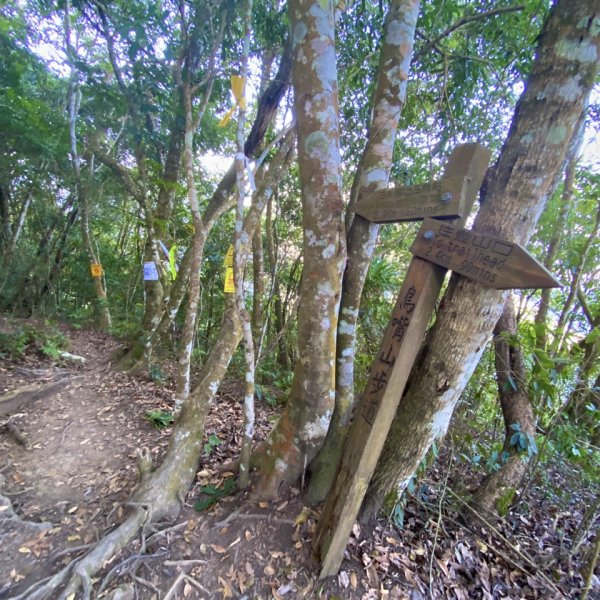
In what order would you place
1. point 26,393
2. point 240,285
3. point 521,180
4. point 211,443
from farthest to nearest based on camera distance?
point 26,393, point 211,443, point 240,285, point 521,180

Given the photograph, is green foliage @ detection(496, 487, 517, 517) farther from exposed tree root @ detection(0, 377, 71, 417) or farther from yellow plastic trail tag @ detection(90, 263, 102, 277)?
yellow plastic trail tag @ detection(90, 263, 102, 277)

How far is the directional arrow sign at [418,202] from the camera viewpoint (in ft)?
5.38

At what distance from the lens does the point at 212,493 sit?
2596 mm

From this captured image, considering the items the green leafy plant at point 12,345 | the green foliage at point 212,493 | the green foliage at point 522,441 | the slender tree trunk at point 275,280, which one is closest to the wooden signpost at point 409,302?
the green foliage at point 212,493

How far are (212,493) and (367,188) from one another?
2642 millimetres

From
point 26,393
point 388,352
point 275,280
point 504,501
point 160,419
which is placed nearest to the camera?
point 388,352

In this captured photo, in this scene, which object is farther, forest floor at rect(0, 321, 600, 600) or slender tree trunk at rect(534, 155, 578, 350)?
slender tree trunk at rect(534, 155, 578, 350)

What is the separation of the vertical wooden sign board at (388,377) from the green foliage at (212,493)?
0.95m

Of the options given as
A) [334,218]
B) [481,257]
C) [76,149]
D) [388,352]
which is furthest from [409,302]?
[76,149]

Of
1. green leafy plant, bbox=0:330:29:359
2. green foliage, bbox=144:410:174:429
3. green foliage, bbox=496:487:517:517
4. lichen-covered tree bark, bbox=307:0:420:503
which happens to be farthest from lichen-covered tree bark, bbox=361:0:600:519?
green leafy plant, bbox=0:330:29:359

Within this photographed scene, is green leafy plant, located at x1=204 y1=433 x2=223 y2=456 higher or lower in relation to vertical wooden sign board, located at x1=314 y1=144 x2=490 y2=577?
lower

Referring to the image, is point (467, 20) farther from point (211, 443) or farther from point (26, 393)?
point (26, 393)

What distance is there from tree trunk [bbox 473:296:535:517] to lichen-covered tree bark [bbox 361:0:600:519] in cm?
102

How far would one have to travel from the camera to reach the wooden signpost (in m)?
1.62
